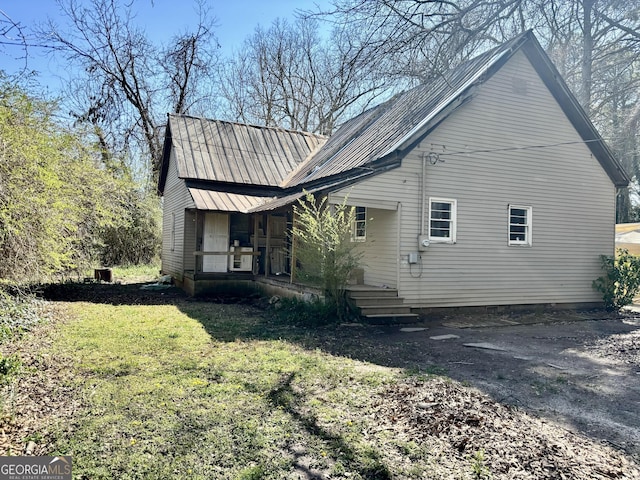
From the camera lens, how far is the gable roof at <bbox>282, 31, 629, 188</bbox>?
34.8 feet

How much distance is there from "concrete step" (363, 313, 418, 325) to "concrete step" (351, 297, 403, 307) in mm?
299

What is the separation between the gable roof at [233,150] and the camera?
600 inches

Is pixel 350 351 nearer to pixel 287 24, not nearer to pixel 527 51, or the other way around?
pixel 527 51

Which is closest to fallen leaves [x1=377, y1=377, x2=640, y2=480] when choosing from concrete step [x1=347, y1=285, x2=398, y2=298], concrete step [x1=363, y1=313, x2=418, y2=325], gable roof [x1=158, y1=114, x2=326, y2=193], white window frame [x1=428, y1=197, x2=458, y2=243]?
concrete step [x1=363, y1=313, x2=418, y2=325]

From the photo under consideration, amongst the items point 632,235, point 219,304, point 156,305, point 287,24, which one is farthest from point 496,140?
point 287,24

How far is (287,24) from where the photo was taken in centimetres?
2908

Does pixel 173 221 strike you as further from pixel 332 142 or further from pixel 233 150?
pixel 332 142

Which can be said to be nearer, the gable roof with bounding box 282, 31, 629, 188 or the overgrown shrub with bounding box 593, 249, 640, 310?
the gable roof with bounding box 282, 31, 629, 188

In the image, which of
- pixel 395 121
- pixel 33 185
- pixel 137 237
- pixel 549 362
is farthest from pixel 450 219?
pixel 137 237

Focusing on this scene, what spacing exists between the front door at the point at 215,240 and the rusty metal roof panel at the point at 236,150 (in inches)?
53.6

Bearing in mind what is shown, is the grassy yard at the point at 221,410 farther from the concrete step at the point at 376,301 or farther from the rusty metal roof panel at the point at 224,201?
the rusty metal roof panel at the point at 224,201

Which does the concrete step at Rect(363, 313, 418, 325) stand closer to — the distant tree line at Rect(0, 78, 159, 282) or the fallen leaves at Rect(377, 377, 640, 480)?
the fallen leaves at Rect(377, 377, 640, 480)

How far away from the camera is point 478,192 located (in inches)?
442

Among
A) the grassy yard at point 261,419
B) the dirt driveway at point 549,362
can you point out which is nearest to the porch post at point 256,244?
the dirt driveway at point 549,362
